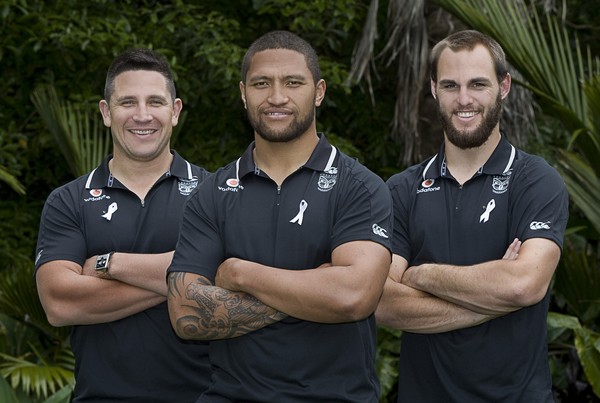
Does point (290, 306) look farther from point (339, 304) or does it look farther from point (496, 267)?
point (496, 267)

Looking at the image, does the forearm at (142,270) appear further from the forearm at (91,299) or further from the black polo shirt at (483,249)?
the black polo shirt at (483,249)

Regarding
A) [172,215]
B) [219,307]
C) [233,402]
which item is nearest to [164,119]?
[172,215]

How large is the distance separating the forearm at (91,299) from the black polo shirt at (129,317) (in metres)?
0.09

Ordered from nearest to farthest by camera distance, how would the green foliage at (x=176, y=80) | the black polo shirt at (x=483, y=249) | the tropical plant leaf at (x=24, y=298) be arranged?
the black polo shirt at (x=483, y=249) → the tropical plant leaf at (x=24, y=298) → the green foliage at (x=176, y=80)

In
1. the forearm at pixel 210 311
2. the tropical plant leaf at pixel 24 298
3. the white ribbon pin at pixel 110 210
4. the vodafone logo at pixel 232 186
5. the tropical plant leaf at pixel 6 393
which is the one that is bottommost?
the tropical plant leaf at pixel 6 393

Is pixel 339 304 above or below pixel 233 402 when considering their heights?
above

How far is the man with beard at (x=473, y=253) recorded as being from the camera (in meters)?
4.33

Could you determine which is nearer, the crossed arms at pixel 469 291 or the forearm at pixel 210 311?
the forearm at pixel 210 311

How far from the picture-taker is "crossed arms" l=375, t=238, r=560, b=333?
4.26m

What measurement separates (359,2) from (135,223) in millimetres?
6166

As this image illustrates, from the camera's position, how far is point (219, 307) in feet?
13.6

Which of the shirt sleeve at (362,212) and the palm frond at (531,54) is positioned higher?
the palm frond at (531,54)

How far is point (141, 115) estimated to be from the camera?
16.0 feet

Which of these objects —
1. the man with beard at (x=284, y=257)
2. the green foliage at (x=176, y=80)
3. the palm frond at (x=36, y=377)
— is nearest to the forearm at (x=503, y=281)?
the man with beard at (x=284, y=257)
